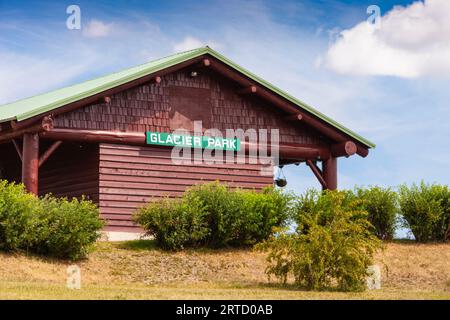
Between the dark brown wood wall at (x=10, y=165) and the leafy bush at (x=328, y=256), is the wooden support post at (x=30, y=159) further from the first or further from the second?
the leafy bush at (x=328, y=256)

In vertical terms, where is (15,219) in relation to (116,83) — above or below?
below

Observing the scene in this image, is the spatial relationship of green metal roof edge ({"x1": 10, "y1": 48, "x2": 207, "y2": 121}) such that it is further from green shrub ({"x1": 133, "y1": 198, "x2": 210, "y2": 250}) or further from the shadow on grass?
the shadow on grass

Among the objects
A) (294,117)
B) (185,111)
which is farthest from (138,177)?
(294,117)

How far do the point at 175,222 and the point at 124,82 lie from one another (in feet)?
19.7

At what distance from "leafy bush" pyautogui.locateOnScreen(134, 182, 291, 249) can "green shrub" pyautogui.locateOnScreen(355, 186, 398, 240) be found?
3907 mm

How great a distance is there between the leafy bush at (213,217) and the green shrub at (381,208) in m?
3.91

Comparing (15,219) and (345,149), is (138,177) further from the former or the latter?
(345,149)

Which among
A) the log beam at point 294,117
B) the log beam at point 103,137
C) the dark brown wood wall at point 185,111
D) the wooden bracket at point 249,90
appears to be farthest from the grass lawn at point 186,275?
the wooden bracket at point 249,90

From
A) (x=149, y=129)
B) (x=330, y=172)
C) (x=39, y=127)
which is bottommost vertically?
(x=330, y=172)

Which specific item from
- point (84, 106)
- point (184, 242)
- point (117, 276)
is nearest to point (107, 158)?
point (84, 106)

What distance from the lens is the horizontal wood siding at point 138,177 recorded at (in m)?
35.1

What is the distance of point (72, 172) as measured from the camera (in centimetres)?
3697

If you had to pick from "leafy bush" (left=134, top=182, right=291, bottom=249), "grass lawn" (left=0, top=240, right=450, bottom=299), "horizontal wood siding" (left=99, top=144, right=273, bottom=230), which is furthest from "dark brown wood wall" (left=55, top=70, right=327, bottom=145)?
"grass lawn" (left=0, top=240, right=450, bottom=299)
